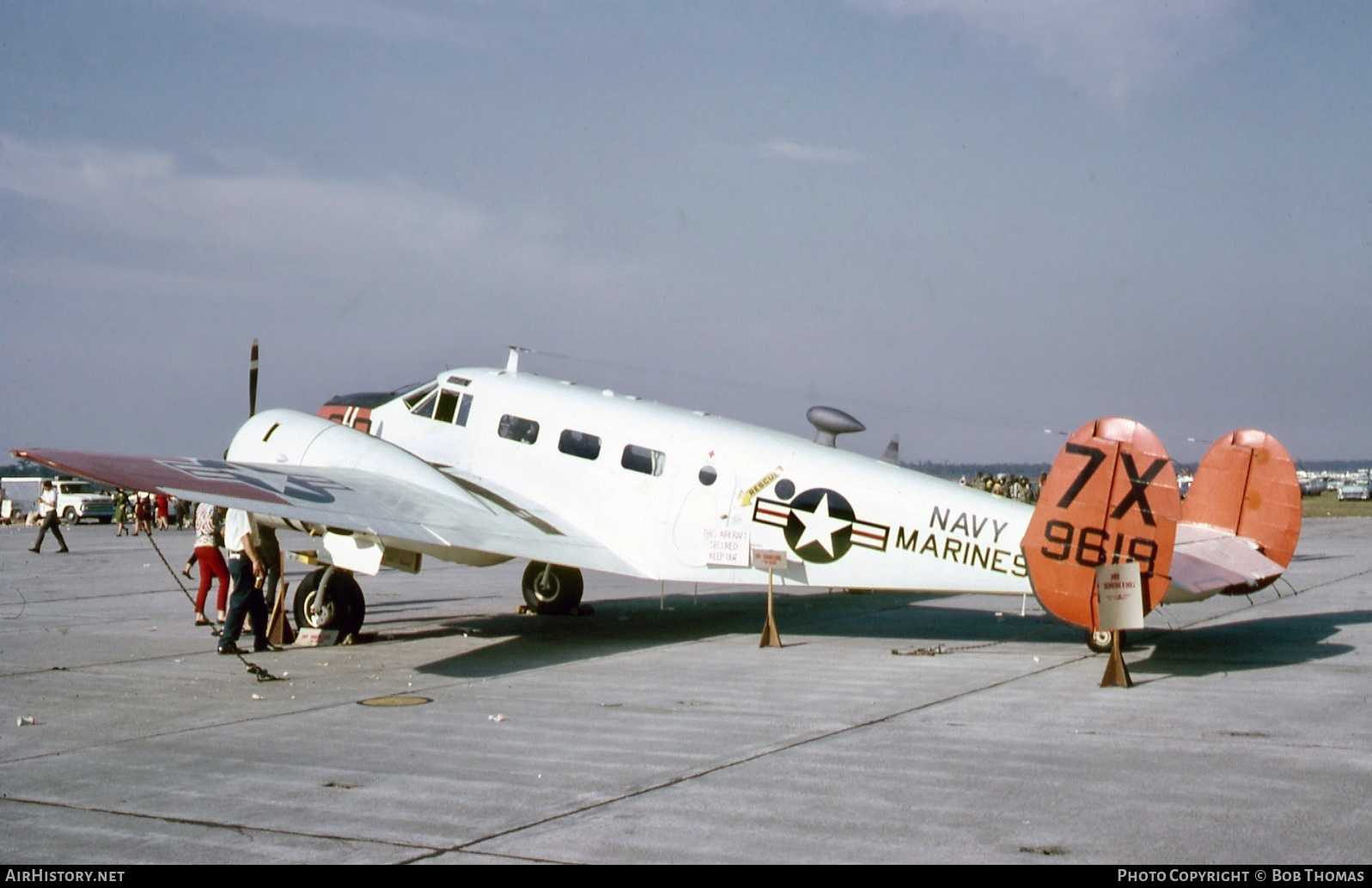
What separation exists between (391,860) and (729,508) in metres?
8.63

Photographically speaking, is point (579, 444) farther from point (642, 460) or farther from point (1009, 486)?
point (1009, 486)

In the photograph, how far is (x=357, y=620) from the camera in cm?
1491

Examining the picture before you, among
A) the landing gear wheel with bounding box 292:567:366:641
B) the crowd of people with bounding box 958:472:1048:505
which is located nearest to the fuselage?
the landing gear wheel with bounding box 292:567:366:641

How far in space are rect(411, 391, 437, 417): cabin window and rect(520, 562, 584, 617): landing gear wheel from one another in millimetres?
2827

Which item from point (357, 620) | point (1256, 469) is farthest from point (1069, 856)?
point (357, 620)

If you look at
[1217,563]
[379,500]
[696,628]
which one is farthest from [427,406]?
[1217,563]

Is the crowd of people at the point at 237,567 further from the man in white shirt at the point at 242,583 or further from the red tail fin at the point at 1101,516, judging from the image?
the red tail fin at the point at 1101,516

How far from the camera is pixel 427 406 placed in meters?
16.7

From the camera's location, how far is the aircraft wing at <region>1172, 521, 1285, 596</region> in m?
11.6

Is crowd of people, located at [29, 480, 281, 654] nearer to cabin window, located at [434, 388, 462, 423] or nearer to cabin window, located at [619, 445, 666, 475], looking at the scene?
cabin window, located at [434, 388, 462, 423]

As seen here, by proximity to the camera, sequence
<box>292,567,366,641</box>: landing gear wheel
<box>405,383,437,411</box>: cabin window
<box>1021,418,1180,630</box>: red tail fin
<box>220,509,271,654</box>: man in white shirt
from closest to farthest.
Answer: <box>1021,418,1180,630</box>: red tail fin < <box>220,509,271,654</box>: man in white shirt < <box>292,567,366,641</box>: landing gear wheel < <box>405,383,437,411</box>: cabin window

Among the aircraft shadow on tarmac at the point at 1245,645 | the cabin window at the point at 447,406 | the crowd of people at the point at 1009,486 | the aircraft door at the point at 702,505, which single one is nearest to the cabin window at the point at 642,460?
the aircraft door at the point at 702,505

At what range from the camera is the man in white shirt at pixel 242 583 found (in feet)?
44.9

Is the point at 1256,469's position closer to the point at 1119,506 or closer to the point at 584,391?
the point at 1119,506
